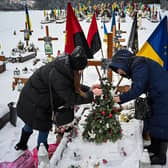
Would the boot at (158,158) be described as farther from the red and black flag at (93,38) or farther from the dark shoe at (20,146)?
the red and black flag at (93,38)

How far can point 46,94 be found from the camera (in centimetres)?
265

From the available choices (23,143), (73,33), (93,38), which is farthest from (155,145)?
(93,38)

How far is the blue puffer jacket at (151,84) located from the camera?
241cm

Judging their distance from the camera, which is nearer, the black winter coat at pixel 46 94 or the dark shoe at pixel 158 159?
the black winter coat at pixel 46 94

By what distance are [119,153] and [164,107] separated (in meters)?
0.84

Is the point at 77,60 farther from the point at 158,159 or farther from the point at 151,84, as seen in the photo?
the point at 158,159

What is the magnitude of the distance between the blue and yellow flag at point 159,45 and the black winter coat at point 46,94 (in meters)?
1.42

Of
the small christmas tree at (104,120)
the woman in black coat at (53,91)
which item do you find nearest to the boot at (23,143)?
the woman in black coat at (53,91)

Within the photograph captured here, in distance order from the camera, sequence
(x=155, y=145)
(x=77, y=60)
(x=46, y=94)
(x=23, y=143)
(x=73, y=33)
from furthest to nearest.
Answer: (x=73, y=33) < (x=23, y=143) < (x=155, y=145) < (x=46, y=94) < (x=77, y=60)

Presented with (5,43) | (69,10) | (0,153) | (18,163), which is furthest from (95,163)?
(5,43)

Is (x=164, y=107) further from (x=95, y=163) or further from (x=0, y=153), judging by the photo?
(x=0, y=153)

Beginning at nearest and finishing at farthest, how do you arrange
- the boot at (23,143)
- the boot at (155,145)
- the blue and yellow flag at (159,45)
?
the boot at (155,145) < the boot at (23,143) < the blue and yellow flag at (159,45)

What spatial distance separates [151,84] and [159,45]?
4.11 feet

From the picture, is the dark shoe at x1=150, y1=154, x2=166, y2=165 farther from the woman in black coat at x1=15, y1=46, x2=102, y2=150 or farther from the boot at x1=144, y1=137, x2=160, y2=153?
the woman in black coat at x1=15, y1=46, x2=102, y2=150
